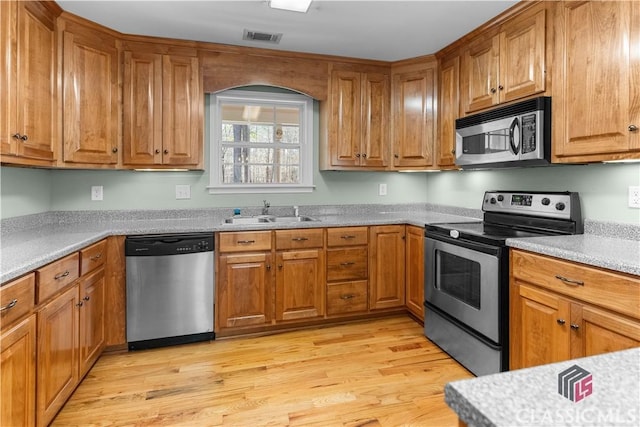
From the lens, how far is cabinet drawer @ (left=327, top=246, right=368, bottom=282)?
10.5 feet

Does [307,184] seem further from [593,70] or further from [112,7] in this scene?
[593,70]

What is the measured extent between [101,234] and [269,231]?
1158mm

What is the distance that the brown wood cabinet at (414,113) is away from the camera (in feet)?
11.3

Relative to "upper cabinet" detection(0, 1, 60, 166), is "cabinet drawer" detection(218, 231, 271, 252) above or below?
below

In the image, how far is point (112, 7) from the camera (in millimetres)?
2506

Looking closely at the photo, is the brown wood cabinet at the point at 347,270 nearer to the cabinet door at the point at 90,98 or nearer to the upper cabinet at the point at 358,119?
the upper cabinet at the point at 358,119

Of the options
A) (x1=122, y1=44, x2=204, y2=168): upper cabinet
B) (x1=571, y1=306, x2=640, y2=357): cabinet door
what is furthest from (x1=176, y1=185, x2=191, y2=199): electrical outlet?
(x1=571, y1=306, x2=640, y2=357): cabinet door

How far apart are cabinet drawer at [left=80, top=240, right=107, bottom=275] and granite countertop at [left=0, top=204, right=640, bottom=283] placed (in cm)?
5

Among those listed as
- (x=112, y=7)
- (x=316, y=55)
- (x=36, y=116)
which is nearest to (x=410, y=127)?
(x=316, y=55)

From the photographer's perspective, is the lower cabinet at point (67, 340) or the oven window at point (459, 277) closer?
the lower cabinet at point (67, 340)

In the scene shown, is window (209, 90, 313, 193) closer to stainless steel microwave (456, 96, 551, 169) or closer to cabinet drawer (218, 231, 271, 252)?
cabinet drawer (218, 231, 271, 252)

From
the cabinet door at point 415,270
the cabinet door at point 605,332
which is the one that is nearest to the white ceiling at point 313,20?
the cabinet door at point 415,270

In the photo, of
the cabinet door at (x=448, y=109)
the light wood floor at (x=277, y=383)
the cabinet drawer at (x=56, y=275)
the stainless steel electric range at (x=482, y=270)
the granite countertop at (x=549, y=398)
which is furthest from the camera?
the cabinet door at (x=448, y=109)

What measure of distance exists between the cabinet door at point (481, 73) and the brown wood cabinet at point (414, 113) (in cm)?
41
